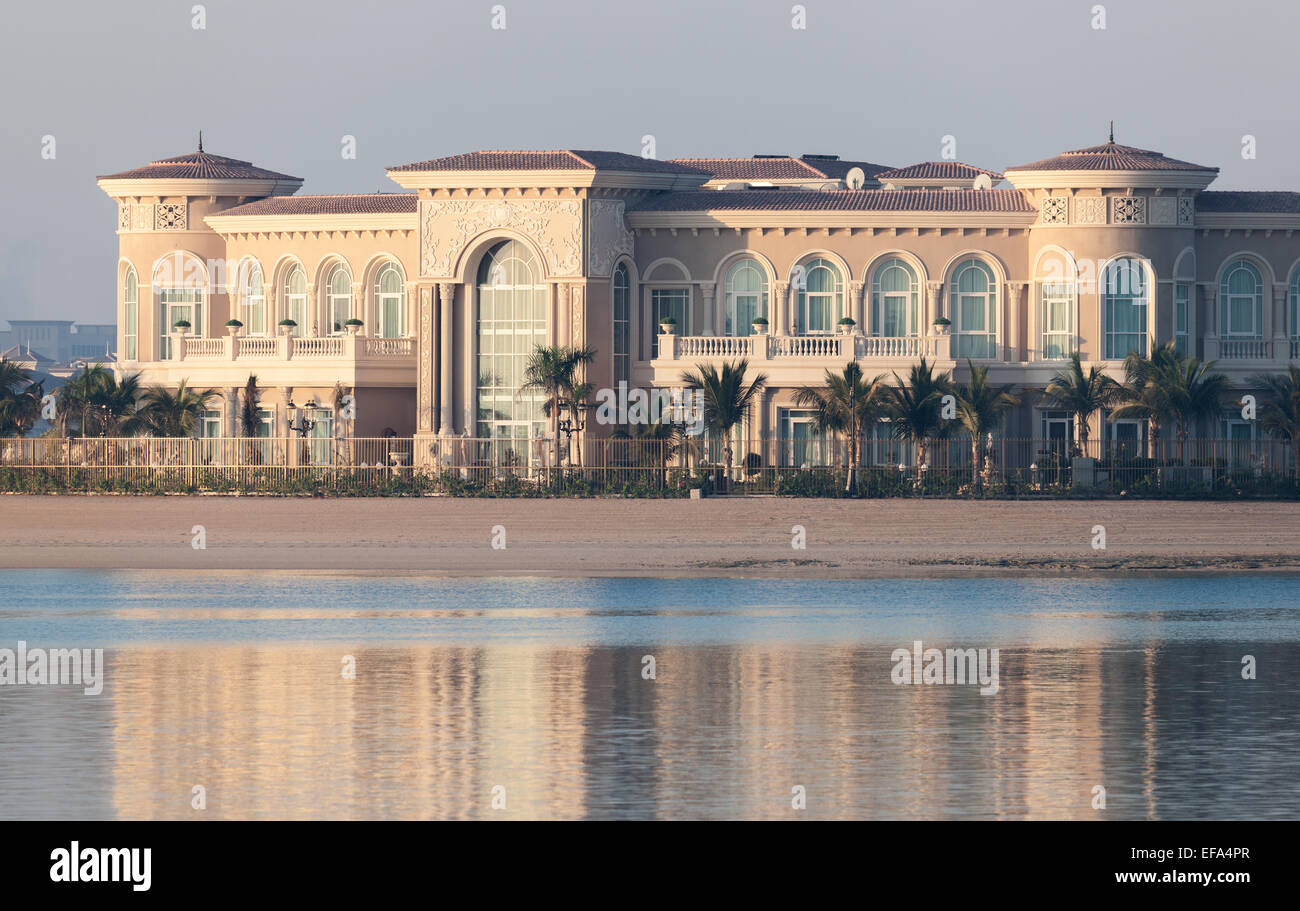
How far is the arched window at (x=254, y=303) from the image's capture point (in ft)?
225

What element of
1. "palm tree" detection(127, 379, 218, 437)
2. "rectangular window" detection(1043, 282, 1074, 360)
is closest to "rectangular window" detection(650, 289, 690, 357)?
"rectangular window" detection(1043, 282, 1074, 360)

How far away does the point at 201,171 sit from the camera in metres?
69.4

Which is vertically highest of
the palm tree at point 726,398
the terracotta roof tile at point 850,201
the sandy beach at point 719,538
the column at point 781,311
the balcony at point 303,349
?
the terracotta roof tile at point 850,201

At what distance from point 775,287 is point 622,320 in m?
4.41

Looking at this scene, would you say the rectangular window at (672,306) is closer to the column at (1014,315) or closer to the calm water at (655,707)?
the column at (1014,315)

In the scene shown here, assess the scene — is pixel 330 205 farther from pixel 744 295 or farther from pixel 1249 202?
pixel 1249 202

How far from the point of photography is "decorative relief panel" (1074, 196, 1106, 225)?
60562 mm

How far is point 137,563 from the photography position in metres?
52.3

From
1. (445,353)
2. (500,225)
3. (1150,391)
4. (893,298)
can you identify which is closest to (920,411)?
(1150,391)

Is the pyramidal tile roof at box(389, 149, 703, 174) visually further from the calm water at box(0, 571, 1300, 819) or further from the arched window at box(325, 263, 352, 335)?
the calm water at box(0, 571, 1300, 819)

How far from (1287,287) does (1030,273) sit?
719 cm

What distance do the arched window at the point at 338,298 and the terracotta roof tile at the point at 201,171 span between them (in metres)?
4.66

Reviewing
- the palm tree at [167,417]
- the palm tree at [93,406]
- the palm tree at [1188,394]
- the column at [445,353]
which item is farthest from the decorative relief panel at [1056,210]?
the palm tree at [93,406]
